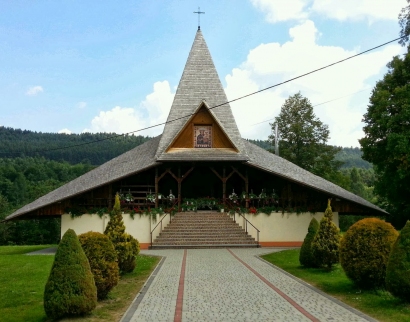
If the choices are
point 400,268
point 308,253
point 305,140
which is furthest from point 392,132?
point 305,140

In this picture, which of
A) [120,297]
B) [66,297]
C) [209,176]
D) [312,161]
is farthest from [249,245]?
[312,161]

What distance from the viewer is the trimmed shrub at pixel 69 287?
7805mm

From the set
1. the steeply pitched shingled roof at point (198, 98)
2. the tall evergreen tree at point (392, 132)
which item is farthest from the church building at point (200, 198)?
the tall evergreen tree at point (392, 132)

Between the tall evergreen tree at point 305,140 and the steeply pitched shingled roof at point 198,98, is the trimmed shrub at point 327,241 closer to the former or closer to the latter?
the steeply pitched shingled roof at point 198,98

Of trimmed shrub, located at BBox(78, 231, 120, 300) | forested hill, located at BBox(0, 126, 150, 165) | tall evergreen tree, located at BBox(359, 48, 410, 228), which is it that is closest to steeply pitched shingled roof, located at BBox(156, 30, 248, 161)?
tall evergreen tree, located at BBox(359, 48, 410, 228)

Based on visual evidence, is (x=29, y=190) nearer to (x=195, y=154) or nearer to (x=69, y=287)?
(x=195, y=154)

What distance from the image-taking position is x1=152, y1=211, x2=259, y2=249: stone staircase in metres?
22.8

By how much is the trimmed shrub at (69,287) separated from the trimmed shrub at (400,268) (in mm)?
5793

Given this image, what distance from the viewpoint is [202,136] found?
88.4 ft

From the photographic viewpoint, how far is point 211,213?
25656 mm

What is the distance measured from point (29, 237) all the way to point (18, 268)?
46.1 m

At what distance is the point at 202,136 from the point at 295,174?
6044 mm

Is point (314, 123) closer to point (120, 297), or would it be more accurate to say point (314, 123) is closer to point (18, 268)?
point (18, 268)

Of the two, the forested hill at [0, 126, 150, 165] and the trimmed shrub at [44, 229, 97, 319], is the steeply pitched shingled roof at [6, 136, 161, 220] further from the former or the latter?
the forested hill at [0, 126, 150, 165]
